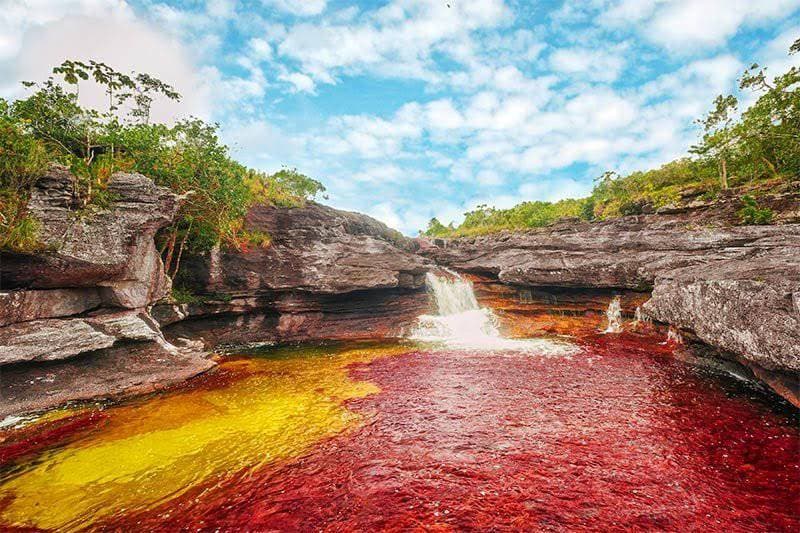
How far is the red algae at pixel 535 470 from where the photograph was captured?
16.6 feet

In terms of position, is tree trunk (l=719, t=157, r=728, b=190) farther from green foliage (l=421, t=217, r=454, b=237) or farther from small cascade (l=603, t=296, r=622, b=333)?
green foliage (l=421, t=217, r=454, b=237)

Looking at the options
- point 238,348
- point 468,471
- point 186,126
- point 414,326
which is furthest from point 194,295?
point 468,471

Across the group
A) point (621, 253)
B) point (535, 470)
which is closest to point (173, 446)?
point (535, 470)

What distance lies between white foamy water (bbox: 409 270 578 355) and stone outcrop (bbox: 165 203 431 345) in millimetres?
1446

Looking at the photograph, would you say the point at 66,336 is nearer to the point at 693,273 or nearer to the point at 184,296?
the point at 184,296

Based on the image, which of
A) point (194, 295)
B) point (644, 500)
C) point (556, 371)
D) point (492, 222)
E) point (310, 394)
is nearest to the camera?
point (644, 500)

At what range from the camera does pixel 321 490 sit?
5.93 m

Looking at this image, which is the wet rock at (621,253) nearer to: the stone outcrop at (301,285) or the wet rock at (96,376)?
the stone outcrop at (301,285)

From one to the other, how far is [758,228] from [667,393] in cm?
1300

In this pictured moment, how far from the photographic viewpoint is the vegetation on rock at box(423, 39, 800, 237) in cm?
2078

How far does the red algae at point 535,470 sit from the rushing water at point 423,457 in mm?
36

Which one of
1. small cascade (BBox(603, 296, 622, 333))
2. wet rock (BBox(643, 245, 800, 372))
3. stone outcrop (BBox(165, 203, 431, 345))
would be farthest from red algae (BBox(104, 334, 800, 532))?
stone outcrop (BBox(165, 203, 431, 345))

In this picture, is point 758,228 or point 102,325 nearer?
point 102,325

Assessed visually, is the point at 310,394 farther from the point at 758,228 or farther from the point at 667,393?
the point at 758,228
